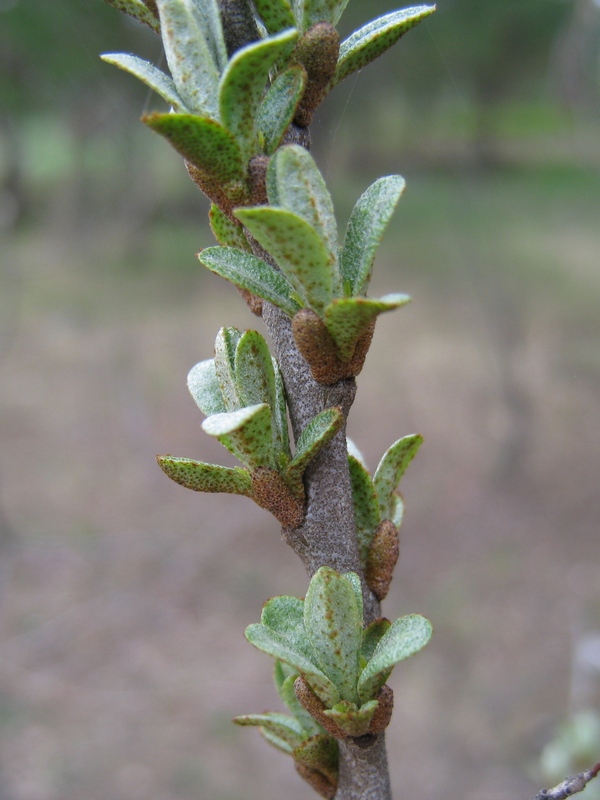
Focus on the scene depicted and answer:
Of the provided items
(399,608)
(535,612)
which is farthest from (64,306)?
(535,612)

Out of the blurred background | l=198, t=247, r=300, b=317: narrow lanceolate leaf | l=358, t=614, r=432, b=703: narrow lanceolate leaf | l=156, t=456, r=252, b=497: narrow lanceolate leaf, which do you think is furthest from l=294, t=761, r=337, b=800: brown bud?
the blurred background

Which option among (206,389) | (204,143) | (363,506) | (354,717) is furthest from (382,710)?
(204,143)

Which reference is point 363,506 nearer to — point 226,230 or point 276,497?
point 276,497

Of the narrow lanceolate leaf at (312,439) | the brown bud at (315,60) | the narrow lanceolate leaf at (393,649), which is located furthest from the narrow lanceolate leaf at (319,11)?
the narrow lanceolate leaf at (393,649)

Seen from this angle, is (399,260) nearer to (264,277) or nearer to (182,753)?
(182,753)

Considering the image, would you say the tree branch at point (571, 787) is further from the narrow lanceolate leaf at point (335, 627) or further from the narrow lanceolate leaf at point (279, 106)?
the narrow lanceolate leaf at point (279, 106)

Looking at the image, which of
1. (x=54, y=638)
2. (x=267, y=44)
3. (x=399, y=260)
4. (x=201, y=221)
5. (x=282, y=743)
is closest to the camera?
(x=267, y=44)
